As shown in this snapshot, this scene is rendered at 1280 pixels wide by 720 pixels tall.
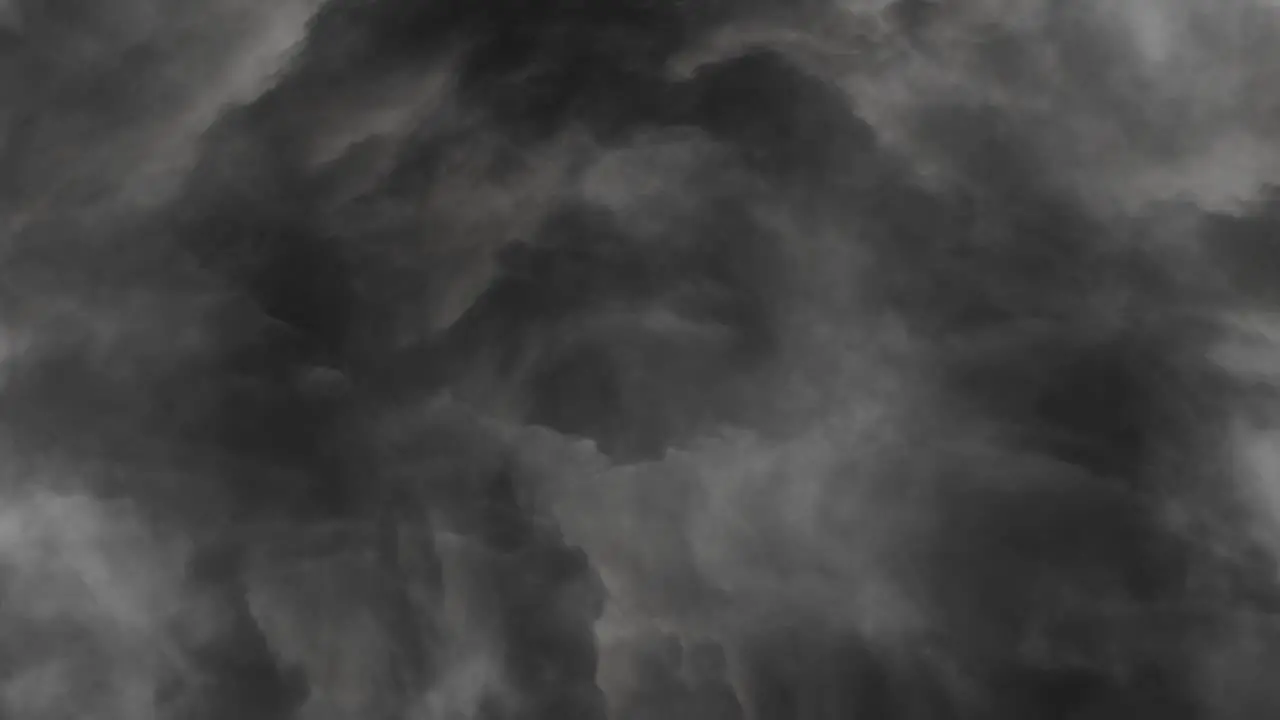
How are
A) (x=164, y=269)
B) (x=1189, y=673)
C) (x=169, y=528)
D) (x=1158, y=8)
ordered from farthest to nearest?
(x=1158, y=8) → (x=164, y=269) → (x=169, y=528) → (x=1189, y=673)

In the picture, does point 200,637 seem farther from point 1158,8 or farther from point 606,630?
point 1158,8

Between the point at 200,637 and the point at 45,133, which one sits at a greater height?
the point at 45,133

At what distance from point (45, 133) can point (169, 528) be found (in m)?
17.0

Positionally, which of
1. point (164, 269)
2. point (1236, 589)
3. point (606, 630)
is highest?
point (164, 269)

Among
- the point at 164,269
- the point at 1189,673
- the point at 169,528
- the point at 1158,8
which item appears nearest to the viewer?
the point at 1189,673

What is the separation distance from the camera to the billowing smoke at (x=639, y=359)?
30344 mm

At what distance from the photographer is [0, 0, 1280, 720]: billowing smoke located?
99.6 ft

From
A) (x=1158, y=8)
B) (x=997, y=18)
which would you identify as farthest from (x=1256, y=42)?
(x=997, y=18)

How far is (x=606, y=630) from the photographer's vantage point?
30844 mm

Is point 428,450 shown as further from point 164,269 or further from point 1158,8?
point 1158,8

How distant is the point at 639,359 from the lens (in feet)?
114

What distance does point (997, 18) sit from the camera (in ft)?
134

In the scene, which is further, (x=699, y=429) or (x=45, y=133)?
(x=45, y=133)

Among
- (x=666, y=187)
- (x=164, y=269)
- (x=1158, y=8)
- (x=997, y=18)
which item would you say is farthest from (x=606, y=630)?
(x=1158, y=8)
